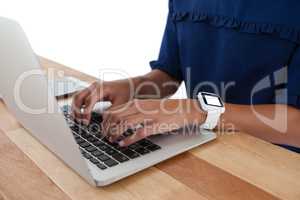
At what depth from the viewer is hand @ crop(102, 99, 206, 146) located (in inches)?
26.3

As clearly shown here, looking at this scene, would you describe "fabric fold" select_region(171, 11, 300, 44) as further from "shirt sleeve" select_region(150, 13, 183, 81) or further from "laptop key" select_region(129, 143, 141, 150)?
"laptop key" select_region(129, 143, 141, 150)

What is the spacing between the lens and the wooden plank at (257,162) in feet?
1.85

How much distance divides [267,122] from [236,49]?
29 cm

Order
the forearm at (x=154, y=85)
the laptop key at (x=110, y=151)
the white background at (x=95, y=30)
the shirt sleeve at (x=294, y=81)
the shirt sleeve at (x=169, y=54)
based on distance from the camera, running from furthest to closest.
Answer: the white background at (x=95, y=30)
the shirt sleeve at (x=169, y=54)
the forearm at (x=154, y=85)
the shirt sleeve at (x=294, y=81)
the laptop key at (x=110, y=151)

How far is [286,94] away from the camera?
2.90 ft

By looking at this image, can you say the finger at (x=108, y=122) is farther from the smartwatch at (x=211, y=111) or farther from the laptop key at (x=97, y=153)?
the smartwatch at (x=211, y=111)

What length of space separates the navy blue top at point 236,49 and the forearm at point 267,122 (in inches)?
1.8

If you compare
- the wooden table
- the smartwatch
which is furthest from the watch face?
the wooden table

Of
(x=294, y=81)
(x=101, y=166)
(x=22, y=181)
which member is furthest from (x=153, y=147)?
(x=294, y=81)

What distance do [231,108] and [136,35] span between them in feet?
4.26

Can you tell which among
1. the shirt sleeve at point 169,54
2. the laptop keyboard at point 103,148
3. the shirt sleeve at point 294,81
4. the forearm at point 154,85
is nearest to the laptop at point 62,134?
the laptop keyboard at point 103,148

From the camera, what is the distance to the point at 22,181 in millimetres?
558

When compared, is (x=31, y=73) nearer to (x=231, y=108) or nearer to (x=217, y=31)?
(x=231, y=108)


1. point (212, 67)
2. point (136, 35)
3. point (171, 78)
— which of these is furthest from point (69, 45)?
point (212, 67)
